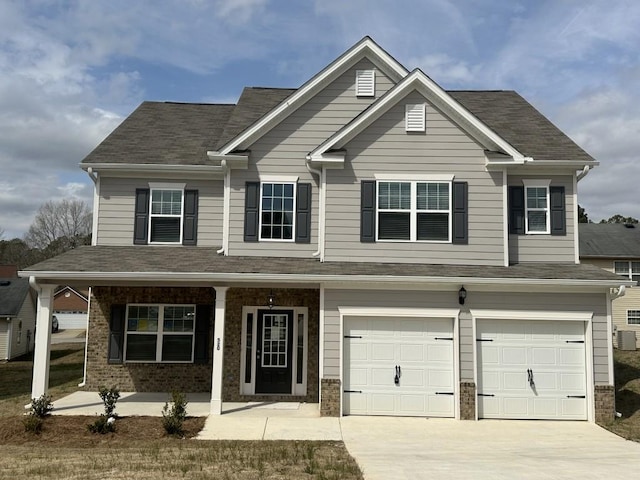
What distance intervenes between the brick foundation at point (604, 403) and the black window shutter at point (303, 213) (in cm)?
711

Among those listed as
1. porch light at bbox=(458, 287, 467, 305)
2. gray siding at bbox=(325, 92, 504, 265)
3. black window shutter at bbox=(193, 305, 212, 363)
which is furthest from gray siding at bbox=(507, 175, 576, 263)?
black window shutter at bbox=(193, 305, 212, 363)

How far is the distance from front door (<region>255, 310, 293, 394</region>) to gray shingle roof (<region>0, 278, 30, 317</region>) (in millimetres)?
20494

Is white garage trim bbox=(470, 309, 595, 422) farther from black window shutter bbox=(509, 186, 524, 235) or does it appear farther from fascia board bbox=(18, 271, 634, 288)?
black window shutter bbox=(509, 186, 524, 235)

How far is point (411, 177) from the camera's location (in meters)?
12.8

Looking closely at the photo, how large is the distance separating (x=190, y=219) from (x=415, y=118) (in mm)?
6205

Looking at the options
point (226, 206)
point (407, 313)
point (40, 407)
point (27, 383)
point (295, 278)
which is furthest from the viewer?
point (27, 383)

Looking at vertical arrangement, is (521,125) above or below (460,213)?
above

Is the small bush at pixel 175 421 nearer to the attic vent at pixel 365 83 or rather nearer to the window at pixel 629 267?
the attic vent at pixel 365 83

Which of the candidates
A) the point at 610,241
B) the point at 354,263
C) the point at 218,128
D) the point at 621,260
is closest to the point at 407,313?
the point at 354,263

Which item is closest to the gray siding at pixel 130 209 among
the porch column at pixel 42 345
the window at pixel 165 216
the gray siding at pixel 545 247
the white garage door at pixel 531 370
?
the window at pixel 165 216

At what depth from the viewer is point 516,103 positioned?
16906 millimetres

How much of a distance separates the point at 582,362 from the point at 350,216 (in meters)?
5.92

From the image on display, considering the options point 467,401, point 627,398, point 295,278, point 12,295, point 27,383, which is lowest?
point 27,383

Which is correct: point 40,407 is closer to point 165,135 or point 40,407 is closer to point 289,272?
point 289,272
